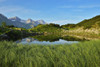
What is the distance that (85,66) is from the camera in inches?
219

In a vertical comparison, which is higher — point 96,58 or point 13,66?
point 96,58

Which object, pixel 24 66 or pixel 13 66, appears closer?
pixel 24 66

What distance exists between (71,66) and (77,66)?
29 centimetres

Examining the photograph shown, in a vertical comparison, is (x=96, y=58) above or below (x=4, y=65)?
above

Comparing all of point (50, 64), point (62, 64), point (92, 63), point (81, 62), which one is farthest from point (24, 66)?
point (92, 63)

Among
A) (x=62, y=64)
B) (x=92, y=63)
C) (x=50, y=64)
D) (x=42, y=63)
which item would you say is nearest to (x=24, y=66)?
(x=42, y=63)

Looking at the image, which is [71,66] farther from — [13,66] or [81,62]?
[13,66]

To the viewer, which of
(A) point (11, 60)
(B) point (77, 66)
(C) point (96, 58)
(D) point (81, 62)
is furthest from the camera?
(A) point (11, 60)

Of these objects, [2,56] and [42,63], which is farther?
[2,56]

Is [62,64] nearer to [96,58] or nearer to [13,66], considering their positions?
[96,58]

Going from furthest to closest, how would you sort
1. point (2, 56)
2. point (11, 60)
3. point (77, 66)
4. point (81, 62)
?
point (2, 56) < point (11, 60) < point (81, 62) < point (77, 66)

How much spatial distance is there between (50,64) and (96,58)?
8.47 ft

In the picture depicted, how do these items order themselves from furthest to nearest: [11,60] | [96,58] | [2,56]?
1. [2,56]
2. [11,60]
3. [96,58]

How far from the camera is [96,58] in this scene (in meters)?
6.06
